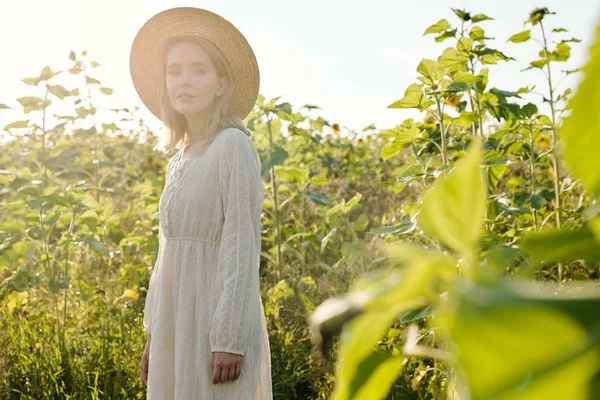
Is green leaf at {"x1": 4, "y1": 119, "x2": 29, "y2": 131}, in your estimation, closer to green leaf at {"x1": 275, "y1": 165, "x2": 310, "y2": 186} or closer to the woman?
green leaf at {"x1": 275, "y1": 165, "x2": 310, "y2": 186}

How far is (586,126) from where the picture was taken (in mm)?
164

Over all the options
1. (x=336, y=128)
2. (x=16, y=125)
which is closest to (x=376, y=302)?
(x=16, y=125)

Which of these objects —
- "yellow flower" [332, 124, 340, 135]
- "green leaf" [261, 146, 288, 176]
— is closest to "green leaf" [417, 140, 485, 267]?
"green leaf" [261, 146, 288, 176]

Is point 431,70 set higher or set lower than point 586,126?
higher

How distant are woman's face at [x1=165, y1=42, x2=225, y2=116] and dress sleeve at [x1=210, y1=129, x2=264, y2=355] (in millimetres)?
192

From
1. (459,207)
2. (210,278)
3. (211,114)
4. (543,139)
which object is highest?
(543,139)

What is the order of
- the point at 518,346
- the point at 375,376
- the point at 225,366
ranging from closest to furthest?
the point at 518,346, the point at 375,376, the point at 225,366

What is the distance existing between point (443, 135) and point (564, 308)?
194 cm

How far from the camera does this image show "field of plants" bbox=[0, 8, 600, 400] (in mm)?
155

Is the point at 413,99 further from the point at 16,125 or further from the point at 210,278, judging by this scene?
the point at 16,125

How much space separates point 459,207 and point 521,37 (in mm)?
2572

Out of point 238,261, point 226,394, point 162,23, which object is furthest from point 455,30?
point 226,394

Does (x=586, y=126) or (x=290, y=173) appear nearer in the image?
(x=586, y=126)

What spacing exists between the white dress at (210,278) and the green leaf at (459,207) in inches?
59.3
